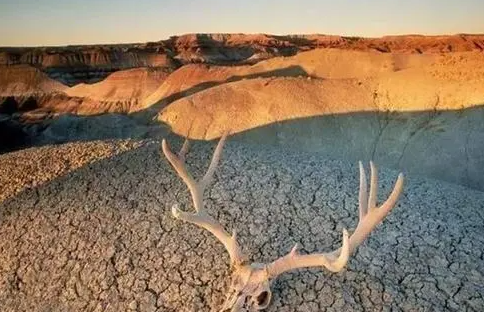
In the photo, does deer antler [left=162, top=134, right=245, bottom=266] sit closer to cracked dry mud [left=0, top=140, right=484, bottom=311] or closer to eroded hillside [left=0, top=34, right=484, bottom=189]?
cracked dry mud [left=0, top=140, right=484, bottom=311]

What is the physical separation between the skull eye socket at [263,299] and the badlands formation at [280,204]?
32cm

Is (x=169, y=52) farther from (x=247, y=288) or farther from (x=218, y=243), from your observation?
(x=247, y=288)

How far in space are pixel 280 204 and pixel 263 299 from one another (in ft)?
7.32

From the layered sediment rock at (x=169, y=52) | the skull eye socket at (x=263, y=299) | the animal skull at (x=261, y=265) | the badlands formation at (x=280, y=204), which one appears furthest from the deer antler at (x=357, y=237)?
the layered sediment rock at (x=169, y=52)

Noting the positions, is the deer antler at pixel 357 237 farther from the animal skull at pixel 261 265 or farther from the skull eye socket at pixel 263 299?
the skull eye socket at pixel 263 299

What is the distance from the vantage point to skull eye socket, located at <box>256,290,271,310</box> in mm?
4667

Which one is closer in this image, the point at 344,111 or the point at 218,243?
the point at 218,243

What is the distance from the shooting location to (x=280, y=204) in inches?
271

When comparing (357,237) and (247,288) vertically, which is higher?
(357,237)

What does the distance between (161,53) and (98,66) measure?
25.8ft

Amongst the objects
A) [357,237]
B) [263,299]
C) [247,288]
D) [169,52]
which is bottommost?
[169,52]

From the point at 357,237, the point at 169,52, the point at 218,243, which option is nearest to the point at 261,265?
the point at 357,237

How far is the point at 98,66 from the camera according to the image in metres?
72.4

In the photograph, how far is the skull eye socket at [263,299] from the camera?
4.67 metres
